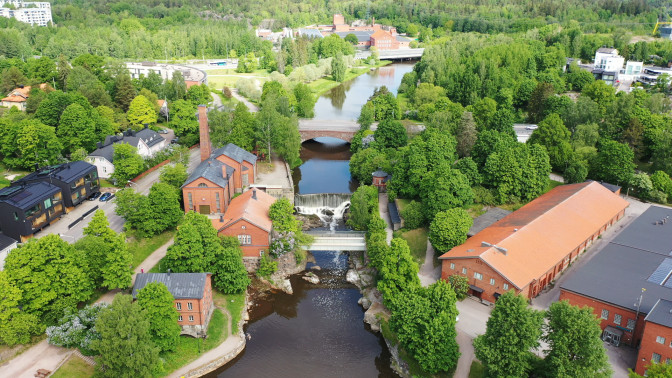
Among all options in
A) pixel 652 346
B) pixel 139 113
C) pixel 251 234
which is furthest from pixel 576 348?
pixel 139 113

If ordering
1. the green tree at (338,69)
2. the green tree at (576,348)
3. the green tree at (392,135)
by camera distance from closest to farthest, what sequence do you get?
the green tree at (576,348) < the green tree at (392,135) < the green tree at (338,69)

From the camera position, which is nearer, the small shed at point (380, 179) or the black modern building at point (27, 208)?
the black modern building at point (27, 208)

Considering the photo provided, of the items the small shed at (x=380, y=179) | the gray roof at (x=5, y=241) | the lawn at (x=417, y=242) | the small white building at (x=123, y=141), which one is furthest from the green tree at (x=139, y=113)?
the lawn at (x=417, y=242)

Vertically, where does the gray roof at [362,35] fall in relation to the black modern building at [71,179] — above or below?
above

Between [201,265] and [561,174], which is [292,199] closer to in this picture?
[201,265]

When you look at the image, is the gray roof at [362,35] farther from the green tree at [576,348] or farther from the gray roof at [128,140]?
the green tree at [576,348]

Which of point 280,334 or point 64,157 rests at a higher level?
point 64,157

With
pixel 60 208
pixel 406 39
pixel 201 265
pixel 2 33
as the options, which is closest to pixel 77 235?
pixel 60 208
